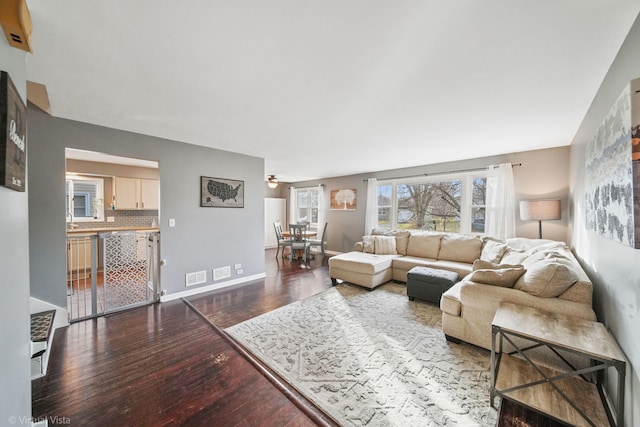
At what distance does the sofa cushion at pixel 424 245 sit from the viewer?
4.41m

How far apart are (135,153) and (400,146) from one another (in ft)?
12.5

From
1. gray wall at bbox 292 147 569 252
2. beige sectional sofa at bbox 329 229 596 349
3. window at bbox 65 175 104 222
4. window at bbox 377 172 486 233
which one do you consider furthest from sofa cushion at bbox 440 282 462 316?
window at bbox 65 175 104 222

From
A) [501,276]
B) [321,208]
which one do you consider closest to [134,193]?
[321,208]

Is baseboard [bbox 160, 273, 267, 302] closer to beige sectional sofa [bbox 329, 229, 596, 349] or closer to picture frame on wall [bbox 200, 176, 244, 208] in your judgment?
picture frame on wall [bbox 200, 176, 244, 208]

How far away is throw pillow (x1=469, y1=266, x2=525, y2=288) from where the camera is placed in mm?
2062

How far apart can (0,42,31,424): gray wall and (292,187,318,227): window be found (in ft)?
21.5

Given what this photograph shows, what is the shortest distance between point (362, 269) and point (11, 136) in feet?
12.1

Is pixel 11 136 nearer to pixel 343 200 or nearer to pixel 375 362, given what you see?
pixel 375 362

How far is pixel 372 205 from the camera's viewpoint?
5.93 metres

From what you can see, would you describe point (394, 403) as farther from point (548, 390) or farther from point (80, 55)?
point (80, 55)

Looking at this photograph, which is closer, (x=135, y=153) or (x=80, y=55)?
(x=80, y=55)

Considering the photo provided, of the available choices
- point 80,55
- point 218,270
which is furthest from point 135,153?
point 218,270

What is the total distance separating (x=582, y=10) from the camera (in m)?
1.20

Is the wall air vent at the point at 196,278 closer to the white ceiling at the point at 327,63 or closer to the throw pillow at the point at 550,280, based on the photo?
the white ceiling at the point at 327,63
